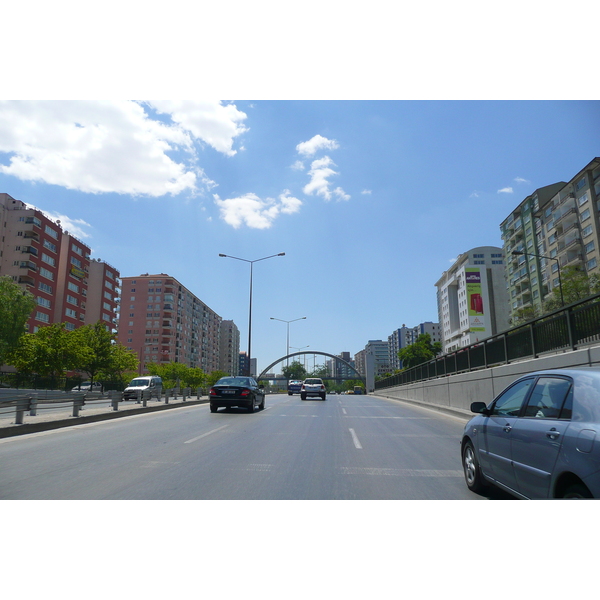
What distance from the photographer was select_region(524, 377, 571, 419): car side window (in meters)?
4.13

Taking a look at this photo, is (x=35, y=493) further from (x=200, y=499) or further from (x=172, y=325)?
(x=172, y=325)

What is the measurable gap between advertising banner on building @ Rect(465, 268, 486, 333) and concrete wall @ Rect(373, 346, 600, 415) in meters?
89.0

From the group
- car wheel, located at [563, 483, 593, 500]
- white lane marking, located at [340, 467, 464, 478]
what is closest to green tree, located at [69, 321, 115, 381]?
white lane marking, located at [340, 467, 464, 478]

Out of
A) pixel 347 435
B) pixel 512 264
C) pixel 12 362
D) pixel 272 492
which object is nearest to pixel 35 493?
pixel 272 492

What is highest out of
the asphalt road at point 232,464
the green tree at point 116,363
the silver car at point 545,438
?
the green tree at point 116,363

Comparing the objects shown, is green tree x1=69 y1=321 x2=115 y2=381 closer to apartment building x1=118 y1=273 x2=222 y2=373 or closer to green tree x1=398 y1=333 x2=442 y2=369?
apartment building x1=118 y1=273 x2=222 y2=373

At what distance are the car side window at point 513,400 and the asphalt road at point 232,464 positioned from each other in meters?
1.14

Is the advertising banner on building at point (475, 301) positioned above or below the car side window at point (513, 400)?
above

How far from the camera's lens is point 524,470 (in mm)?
4383

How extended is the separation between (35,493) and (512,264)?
279ft

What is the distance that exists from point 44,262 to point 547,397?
270 ft

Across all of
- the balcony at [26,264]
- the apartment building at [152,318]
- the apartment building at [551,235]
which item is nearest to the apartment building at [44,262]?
the balcony at [26,264]

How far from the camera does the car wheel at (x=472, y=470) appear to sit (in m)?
5.70

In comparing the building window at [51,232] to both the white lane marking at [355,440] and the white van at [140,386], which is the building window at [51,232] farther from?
the white lane marking at [355,440]
